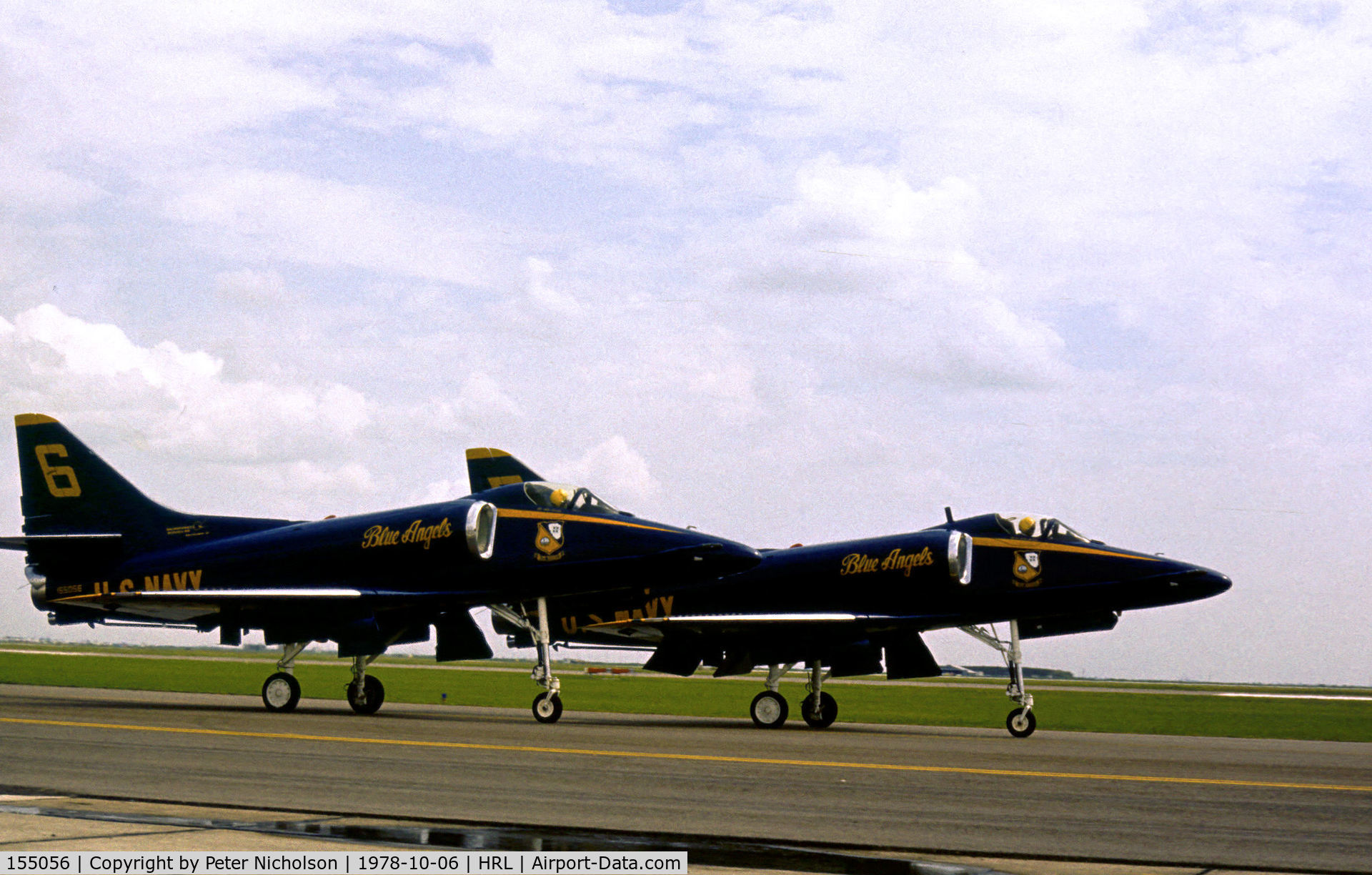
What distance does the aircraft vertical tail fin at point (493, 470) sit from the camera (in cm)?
2997

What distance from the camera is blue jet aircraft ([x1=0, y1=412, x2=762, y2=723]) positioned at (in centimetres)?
2255

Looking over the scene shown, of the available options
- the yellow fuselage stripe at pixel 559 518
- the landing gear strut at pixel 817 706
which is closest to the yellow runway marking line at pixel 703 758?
the yellow fuselage stripe at pixel 559 518

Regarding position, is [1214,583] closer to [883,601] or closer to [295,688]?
[883,601]

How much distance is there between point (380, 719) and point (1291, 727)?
22.3 meters

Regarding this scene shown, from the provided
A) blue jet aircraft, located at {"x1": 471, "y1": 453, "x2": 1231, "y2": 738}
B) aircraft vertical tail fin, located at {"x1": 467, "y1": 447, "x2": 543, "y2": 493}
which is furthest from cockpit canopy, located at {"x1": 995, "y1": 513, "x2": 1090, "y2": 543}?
aircraft vertical tail fin, located at {"x1": 467, "y1": 447, "x2": 543, "y2": 493}

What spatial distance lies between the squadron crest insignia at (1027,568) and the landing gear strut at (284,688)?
523 inches

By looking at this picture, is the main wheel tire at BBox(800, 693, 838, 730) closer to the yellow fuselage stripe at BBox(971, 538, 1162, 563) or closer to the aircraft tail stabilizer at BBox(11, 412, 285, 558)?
the yellow fuselage stripe at BBox(971, 538, 1162, 563)

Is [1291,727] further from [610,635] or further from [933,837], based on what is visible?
[933,837]

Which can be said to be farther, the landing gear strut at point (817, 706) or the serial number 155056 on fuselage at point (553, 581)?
the landing gear strut at point (817, 706)

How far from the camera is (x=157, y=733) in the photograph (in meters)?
17.3

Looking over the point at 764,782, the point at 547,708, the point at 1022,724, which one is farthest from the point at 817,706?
the point at 764,782

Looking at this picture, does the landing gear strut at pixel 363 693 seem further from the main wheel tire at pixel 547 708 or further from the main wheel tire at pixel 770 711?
the main wheel tire at pixel 770 711

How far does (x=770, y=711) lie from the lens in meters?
24.4

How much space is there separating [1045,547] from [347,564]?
42.8 feet
